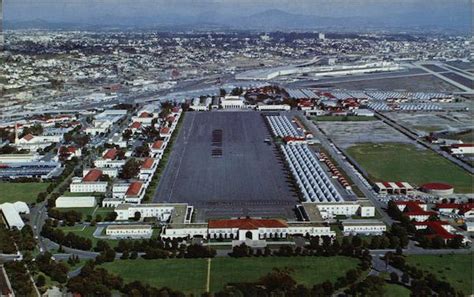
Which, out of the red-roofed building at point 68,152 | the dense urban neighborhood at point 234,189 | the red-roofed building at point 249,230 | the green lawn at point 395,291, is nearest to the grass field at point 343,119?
the dense urban neighborhood at point 234,189

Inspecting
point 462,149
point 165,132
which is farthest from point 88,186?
point 462,149

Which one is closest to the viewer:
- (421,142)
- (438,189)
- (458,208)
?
(458,208)

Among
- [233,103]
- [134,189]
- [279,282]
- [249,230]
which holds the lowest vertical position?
[233,103]

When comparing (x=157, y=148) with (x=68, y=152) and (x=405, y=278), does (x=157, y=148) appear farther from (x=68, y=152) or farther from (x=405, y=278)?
(x=405, y=278)

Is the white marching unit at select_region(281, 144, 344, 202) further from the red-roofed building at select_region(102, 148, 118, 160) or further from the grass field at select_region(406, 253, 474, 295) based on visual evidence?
the red-roofed building at select_region(102, 148, 118, 160)

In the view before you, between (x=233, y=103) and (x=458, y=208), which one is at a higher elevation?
(x=458, y=208)

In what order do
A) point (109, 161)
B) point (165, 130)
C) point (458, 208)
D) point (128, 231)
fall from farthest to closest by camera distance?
point (165, 130) < point (109, 161) < point (458, 208) < point (128, 231)
